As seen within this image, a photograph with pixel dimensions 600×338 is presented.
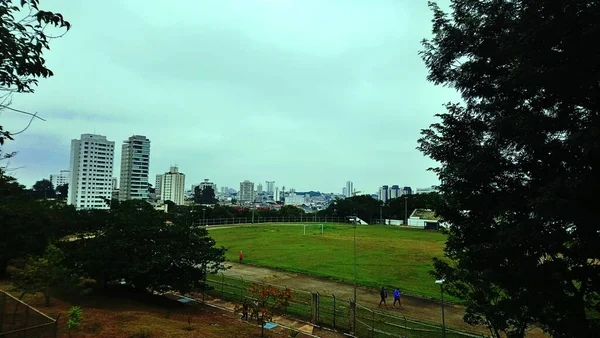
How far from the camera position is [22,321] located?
972cm

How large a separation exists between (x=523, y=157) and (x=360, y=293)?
68.1 feet

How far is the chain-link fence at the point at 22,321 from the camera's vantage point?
8.75 meters

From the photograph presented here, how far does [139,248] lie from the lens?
57.4 ft

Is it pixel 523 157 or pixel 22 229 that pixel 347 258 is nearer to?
pixel 22 229

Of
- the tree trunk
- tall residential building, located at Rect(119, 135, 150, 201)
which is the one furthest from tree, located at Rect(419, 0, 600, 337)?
tall residential building, located at Rect(119, 135, 150, 201)

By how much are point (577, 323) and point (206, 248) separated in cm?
1540

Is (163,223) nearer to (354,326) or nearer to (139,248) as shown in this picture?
(139,248)

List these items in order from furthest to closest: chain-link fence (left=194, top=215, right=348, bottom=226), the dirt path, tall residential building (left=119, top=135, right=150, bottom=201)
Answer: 1. tall residential building (left=119, top=135, right=150, bottom=201)
2. chain-link fence (left=194, top=215, right=348, bottom=226)
3. the dirt path

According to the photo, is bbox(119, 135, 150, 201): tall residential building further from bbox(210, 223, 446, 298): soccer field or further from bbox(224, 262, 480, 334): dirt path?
bbox(224, 262, 480, 334): dirt path

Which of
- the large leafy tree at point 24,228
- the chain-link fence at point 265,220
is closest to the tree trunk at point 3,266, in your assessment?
the large leafy tree at point 24,228

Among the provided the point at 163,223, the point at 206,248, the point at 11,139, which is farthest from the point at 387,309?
the point at 11,139

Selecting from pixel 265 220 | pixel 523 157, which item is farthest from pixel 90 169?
pixel 523 157

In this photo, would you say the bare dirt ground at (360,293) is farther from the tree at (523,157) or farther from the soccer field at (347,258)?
the tree at (523,157)

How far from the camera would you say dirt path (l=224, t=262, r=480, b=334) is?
813 inches
